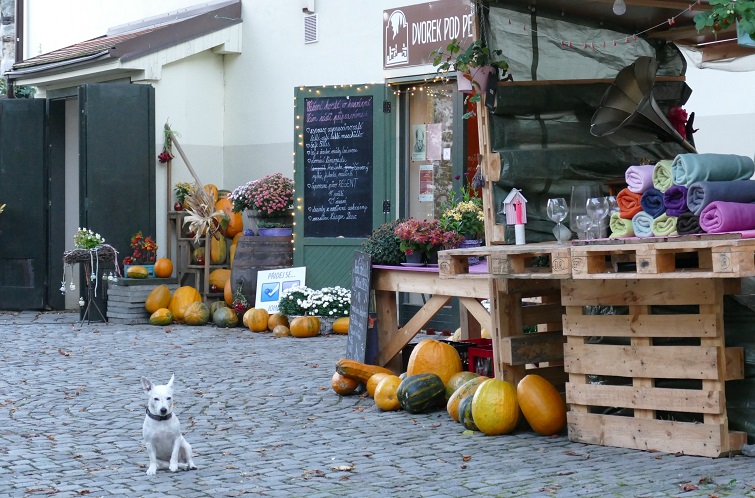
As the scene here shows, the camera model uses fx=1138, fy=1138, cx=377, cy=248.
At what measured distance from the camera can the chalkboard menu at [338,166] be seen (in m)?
12.2

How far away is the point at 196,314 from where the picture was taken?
1288 cm

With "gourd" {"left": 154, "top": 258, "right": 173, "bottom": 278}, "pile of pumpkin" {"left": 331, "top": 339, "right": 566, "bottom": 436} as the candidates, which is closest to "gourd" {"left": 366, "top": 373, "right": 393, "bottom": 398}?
"pile of pumpkin" {"left": 331, "top": 339, "right": 566, "bottom": 436}

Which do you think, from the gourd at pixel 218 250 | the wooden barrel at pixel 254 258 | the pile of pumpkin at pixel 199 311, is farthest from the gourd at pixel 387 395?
the gourd at pixel 218 250

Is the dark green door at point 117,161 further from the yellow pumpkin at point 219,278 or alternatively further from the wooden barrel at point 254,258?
the wooden barrel at point 254,258

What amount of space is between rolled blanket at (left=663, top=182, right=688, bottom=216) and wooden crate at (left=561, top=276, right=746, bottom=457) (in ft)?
1.24

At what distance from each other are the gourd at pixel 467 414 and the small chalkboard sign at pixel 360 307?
5.57ft

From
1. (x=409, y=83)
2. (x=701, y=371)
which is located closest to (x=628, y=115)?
(x=701, y=371)

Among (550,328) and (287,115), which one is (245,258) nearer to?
(287,115)

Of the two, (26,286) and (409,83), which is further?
(26,286)

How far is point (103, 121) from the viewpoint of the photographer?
1324cm

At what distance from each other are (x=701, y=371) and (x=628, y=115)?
1809 mm

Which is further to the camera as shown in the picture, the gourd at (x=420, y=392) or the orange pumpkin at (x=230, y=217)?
the orange pumpkin at (x=230, y=217)

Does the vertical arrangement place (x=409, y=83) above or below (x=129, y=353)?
above

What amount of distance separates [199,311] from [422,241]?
5558mm
